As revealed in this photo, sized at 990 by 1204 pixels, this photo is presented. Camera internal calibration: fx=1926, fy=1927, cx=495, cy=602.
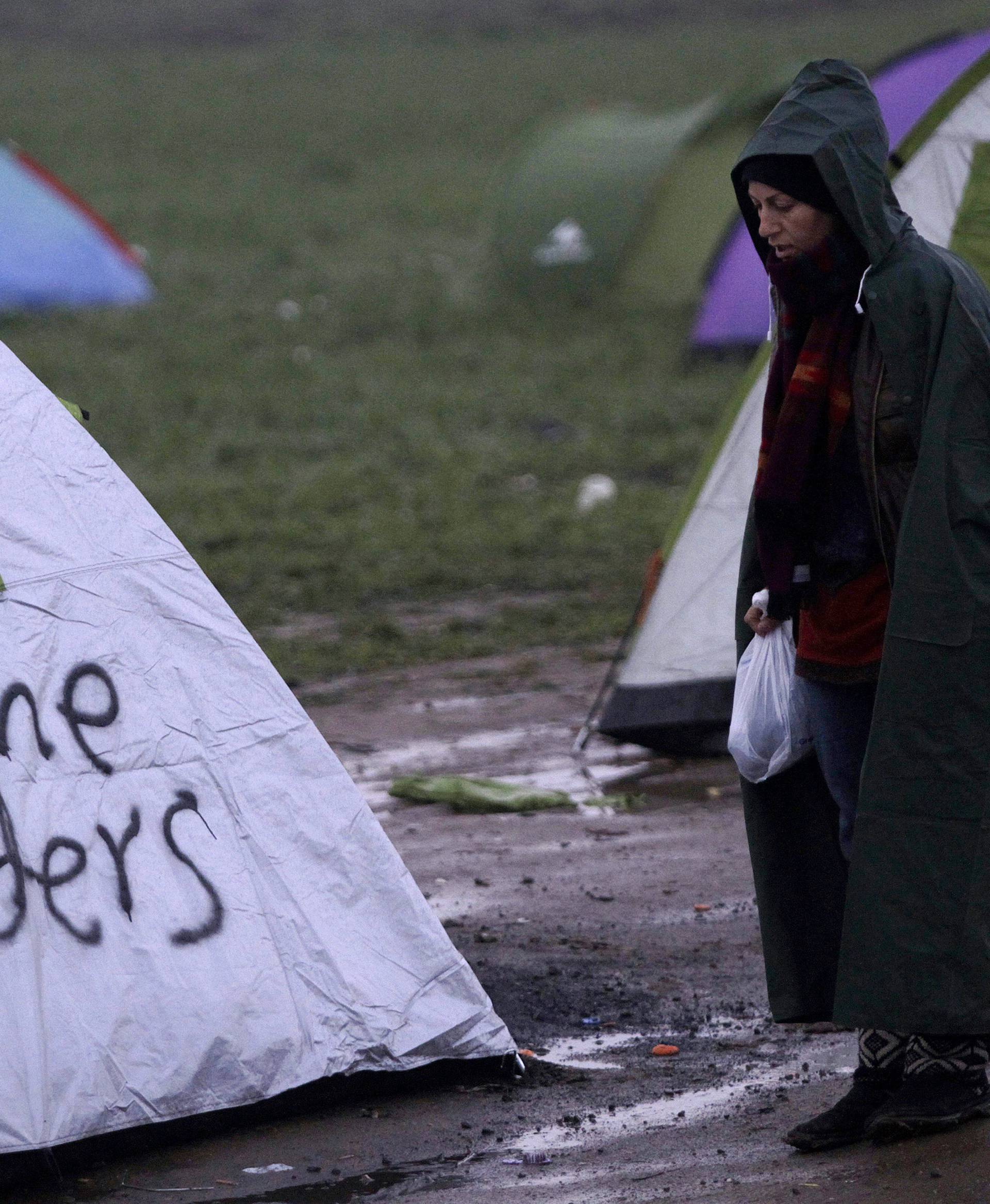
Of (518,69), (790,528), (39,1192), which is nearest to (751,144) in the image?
(790,528)

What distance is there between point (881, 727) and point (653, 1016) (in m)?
1.25

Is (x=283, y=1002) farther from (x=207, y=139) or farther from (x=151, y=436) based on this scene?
(x=207, y=139)

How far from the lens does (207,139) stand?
2777cm

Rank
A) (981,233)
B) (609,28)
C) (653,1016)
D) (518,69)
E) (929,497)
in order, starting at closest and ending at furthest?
1. (929,497)
2. (653,1016)
3. (981,233)
4. (518,69)
5. (609,28)

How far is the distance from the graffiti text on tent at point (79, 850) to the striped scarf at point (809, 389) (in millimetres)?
1228

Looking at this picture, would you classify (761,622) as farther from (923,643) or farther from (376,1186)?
(376,1186)

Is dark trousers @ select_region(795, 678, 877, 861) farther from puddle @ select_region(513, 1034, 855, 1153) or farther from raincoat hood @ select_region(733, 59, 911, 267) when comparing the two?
raincoat hood @ select_region(733, 59, 911, 267)

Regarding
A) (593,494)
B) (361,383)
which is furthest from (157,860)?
(361,383)

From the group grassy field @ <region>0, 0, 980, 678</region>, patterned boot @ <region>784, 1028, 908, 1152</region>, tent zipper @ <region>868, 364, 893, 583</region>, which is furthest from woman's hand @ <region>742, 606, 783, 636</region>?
grassy field @ <region>0, 0, 980, 678</region>

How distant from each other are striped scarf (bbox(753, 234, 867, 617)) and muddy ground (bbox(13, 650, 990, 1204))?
109cm

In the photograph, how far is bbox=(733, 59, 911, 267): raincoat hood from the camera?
3.21 meters

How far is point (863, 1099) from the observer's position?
3.48 meters

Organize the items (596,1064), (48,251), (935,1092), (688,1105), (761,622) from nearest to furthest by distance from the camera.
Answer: (935,1092)
(761,622)
(688,1105)
(596,1064)
(48,251)

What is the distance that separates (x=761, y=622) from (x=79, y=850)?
1.32 m
